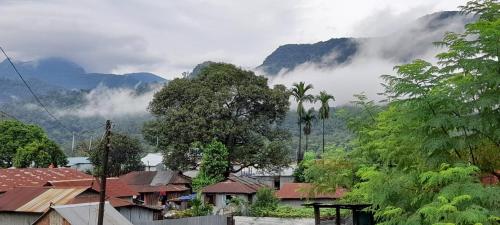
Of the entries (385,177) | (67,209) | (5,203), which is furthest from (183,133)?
(385,177)

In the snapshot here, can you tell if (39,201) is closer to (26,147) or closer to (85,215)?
(85,215)

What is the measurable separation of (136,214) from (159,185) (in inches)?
1316

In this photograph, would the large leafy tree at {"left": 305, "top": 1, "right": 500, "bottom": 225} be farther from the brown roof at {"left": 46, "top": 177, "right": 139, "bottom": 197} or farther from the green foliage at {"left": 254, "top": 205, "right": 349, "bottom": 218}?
the green foliage at {"left": 254, "top": 205, "right": 349, "bottom": 218}

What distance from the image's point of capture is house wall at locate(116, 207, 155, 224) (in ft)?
111

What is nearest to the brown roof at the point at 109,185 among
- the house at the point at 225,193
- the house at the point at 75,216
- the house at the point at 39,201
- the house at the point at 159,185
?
the house at the point at 39,201

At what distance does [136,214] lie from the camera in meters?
34.9

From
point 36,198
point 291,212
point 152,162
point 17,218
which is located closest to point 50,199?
point 36,198

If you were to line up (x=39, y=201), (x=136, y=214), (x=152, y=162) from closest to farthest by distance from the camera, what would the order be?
(x=39, y=201) → (x=136, y=214) → (x=152, y=162)

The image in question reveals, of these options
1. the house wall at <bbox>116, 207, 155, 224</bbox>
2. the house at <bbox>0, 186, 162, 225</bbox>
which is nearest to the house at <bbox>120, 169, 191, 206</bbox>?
the house wall at <bbox>116, 207, 155, 224</bbox>

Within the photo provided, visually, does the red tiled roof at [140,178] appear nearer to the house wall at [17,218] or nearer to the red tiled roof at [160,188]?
the red tiled roof at [160,188]

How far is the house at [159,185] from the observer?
6303 centimetres

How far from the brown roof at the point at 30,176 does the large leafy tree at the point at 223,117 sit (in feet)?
44.0

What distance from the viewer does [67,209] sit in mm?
25156

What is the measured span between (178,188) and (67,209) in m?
43.5
